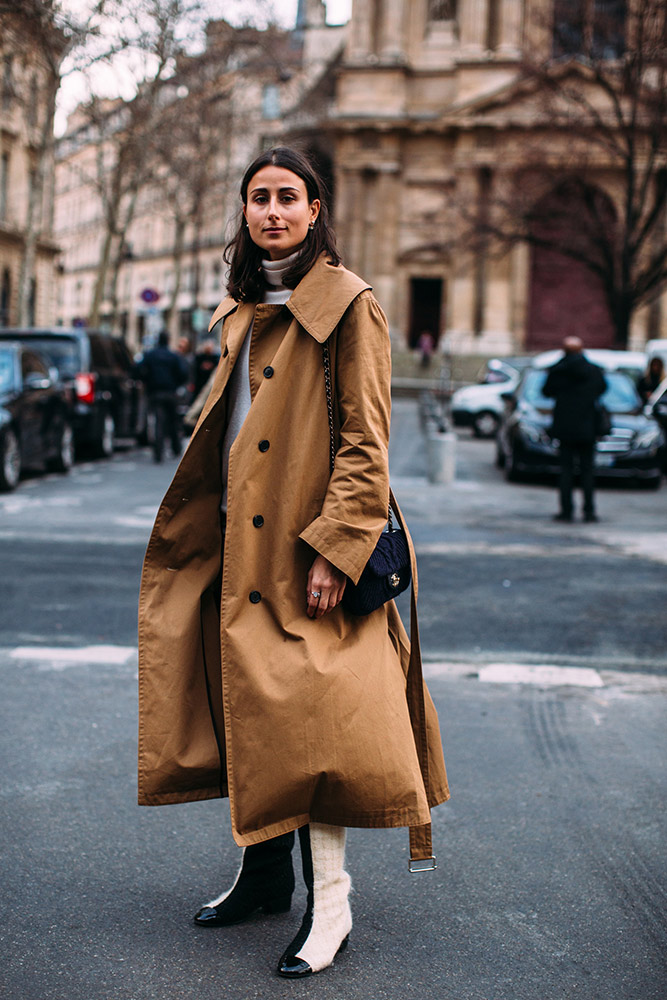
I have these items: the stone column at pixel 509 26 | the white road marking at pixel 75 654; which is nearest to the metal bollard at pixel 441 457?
the white road marking at pixel 75 654

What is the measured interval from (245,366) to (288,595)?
0.60 m

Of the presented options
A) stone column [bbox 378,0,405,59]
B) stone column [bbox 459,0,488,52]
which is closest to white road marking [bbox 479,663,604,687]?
stone column [bbox 459,0,488,52]

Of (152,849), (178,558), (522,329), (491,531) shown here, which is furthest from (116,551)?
(522,329)

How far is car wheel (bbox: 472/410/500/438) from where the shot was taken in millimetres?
27844

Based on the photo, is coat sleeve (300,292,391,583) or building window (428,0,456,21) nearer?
coat sleeve (300,292,391,583)

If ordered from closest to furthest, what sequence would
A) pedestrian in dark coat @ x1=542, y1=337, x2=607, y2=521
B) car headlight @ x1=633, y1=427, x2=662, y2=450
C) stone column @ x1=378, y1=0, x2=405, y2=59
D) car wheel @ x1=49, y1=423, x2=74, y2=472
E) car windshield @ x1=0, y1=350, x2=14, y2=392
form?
pedestrian in dark coat @ x1=542, y1=337, x2=607, y2=521 → car windshield @ x1=0, y1=350, x2=14, y2=392 → car wheel @ x1=49, y1=423, x2=74, y2=472 → car headlight @ x1=633, y1=427, x2=662, y2=450 → stone column @ x1=378, y1=0, x2=405, y2=59

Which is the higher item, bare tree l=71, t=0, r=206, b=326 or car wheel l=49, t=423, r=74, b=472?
bare tree l=71, t=0, r=206, b=326

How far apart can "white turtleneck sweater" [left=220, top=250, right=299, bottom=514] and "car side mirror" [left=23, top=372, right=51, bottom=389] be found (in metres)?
11.5

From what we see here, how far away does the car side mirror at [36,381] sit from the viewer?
46.3 feet

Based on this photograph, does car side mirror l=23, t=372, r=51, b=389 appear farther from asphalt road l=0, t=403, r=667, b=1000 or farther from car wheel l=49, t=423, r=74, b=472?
asphalt road l=0, t=403, r=667, b=1000

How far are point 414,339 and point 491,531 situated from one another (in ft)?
151

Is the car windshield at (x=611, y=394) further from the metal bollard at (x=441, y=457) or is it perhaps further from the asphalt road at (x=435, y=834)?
the asphalt road at (x=435, y=834)

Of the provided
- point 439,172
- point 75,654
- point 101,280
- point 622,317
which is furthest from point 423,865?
point 439,172

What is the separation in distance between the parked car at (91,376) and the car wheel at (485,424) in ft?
33.1
